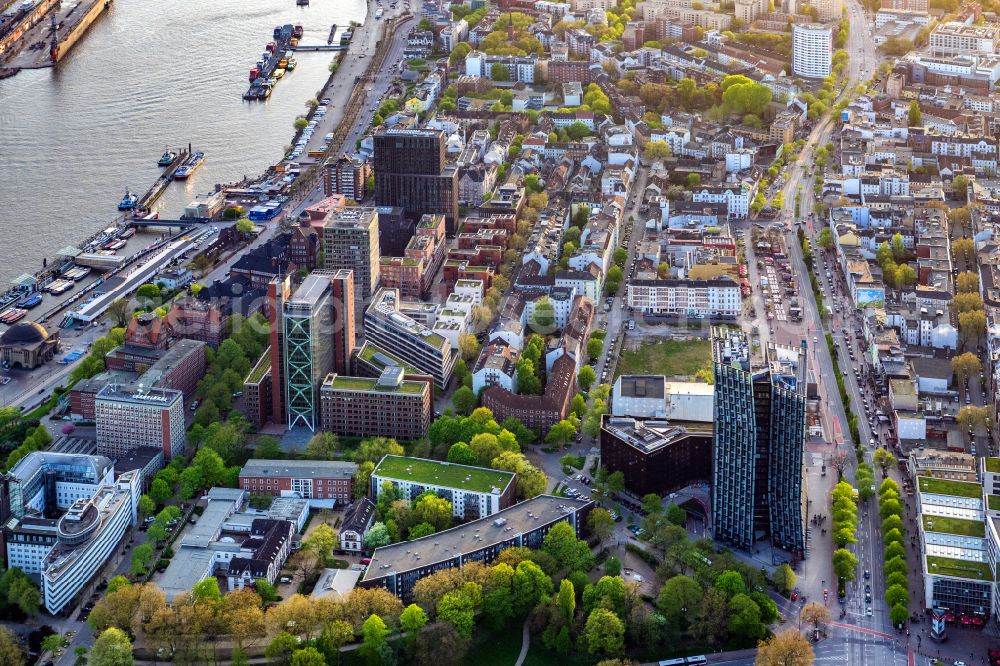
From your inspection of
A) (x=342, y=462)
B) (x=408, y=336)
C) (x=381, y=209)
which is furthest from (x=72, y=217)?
(x=342, y=462)

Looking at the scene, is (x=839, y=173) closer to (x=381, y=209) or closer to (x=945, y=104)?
(x=945, y=104)

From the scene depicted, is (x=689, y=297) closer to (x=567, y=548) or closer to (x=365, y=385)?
(x=365, y=385)

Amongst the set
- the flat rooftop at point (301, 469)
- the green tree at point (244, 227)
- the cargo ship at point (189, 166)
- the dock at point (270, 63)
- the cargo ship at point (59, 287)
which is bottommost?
the flat rooftop at point (301, 469)

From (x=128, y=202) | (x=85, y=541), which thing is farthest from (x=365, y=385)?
(x=128, y=202)

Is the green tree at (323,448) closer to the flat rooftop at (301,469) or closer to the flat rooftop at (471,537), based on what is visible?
the flat rooftop at (301,469)

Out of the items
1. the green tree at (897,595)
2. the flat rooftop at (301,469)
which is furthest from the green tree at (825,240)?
the flat rooftop at (301,469)

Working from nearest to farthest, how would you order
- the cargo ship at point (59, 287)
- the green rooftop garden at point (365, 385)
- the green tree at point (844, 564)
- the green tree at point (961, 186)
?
1. the green tree at point (844, 564)
2. the green rooftop garden at point (365, 385)
3. the cargo ship at point (59, 287)
4. the green tree at point (961, 186)

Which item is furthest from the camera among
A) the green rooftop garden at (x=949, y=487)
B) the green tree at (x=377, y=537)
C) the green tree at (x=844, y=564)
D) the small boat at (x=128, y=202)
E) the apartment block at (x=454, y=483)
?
the small boat at (x=128, y=202)
